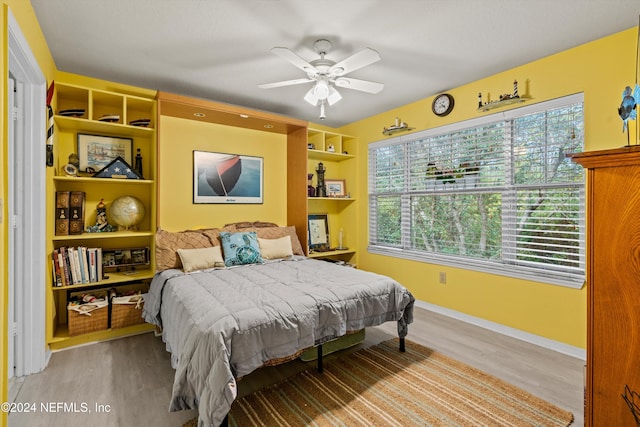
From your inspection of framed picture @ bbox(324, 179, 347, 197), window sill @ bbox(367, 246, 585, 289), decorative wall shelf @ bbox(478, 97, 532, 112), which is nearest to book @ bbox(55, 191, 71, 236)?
framed picture @ bbox(324, 179, 347, 197)

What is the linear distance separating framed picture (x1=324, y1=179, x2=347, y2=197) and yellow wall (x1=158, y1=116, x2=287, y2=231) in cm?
71

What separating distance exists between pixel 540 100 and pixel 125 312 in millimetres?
4303

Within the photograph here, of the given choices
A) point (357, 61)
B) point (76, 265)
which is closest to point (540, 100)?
point (357, 61)

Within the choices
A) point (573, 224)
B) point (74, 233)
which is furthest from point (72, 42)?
point (573, 224)

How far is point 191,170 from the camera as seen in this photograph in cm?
359

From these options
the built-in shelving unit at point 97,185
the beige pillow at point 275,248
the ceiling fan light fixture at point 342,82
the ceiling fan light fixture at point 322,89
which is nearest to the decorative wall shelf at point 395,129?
the ceiling fan light fixture at point 342,82

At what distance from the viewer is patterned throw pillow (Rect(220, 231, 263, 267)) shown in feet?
10.4

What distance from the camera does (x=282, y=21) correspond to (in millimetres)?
2113

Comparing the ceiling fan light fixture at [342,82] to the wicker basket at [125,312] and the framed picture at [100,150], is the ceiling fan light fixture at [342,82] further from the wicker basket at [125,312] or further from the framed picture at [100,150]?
the wicker basket at [125,312]

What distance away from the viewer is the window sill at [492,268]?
2.60m

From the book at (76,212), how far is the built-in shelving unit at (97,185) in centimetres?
7

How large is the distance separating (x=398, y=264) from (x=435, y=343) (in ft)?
4.48

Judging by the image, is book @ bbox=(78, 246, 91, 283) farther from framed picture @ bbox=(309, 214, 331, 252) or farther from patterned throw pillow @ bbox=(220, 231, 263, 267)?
framed picture @ bbox=(309, 214, 331, 252)

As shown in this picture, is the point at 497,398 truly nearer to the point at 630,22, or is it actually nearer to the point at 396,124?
the point at 630,22
